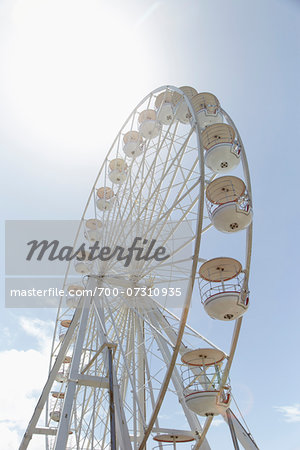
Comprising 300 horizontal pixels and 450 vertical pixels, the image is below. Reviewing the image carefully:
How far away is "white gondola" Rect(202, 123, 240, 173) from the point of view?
11812mm

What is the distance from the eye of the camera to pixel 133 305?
1341 cm

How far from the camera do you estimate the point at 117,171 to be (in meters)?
17.7

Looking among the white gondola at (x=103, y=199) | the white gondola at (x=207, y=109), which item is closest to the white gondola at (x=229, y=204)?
the white gondola at (x=207, y=109)

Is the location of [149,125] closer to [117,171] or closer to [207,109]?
[117,171]

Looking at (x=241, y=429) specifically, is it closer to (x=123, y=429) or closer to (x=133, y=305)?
(x=123, y=429)

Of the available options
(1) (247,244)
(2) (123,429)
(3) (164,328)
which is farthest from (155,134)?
(2) (123,429)

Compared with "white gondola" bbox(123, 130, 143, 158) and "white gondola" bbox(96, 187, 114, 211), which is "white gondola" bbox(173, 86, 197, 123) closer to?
"white gondola" bbox(123, 130, 143, 158)

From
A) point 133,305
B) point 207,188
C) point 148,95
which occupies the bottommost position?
point 133,305

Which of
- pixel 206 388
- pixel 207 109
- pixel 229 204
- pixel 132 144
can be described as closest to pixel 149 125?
pixel 132 144

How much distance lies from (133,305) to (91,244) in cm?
528

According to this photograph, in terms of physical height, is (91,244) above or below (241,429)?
above

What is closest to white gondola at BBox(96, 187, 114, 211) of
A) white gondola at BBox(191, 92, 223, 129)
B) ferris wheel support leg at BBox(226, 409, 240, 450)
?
white gondola at BBox(191, 92, 223, 129)

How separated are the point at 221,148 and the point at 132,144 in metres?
5.86

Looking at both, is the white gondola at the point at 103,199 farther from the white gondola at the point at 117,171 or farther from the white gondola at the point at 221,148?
the white gondola at the point at 221,148
